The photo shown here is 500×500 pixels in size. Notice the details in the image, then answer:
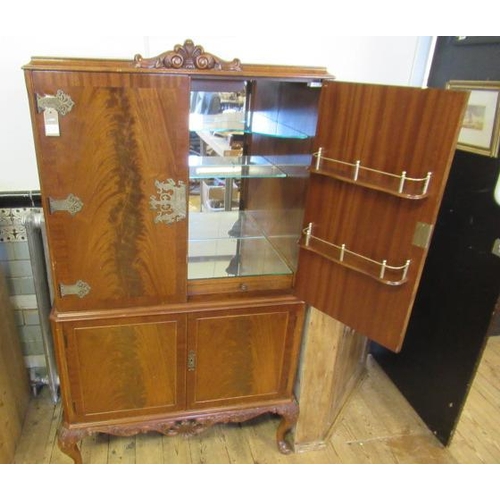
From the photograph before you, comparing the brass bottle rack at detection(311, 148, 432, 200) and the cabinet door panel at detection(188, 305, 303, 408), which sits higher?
the brass bottle rack at detection(311, 148, 432, 200)

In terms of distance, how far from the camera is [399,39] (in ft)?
5.66

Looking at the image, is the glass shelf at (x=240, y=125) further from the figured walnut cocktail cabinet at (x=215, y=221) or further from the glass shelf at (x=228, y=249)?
the glass shelf at (x=228, y=249)

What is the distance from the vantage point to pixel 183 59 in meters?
1.13

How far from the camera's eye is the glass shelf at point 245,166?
4.73 feet

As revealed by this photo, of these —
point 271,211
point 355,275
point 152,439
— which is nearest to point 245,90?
point 271,211

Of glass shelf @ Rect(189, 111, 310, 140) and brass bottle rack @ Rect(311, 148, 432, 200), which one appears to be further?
glass shelf @ Rect(189, 111, 310, 140)

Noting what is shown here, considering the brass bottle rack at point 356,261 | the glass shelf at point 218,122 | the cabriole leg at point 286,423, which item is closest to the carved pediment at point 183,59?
the glass shelf at point 218,122

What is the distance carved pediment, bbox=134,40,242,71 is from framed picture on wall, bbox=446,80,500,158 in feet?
3.15

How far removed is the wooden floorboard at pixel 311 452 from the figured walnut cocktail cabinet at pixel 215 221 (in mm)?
184

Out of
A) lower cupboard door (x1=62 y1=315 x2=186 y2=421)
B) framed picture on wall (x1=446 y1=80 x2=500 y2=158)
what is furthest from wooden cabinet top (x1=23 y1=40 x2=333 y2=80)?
framed picture on wall (x1=446 y1=80 x2=500 y2=158)

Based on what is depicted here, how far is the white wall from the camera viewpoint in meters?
1.47

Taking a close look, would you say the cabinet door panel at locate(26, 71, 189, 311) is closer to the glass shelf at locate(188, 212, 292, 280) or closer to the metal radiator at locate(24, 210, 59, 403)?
the glass shelf at locate(188, 212, 292, 280)

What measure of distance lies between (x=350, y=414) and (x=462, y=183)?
3.83ft
